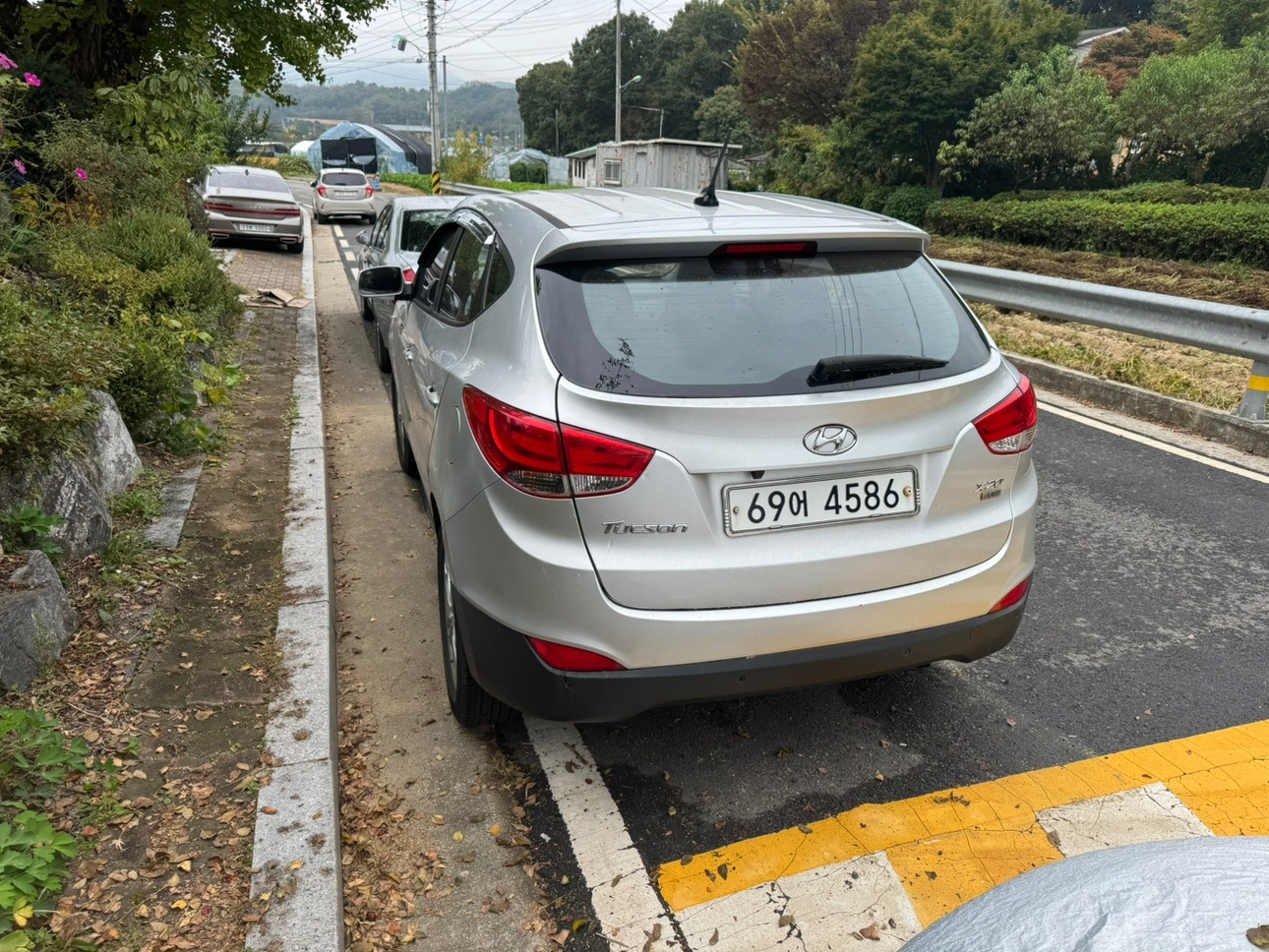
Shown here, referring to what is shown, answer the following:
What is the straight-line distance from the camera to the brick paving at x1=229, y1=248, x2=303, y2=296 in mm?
13273

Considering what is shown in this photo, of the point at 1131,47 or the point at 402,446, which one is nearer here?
the point at 402,446

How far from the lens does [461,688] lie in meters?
3.15

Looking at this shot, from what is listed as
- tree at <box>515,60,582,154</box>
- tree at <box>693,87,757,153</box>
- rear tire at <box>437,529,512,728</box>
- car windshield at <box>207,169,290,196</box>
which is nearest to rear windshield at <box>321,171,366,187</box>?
car windshield at <box>207,169,290,196</box>

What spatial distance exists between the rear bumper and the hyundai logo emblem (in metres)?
0.54

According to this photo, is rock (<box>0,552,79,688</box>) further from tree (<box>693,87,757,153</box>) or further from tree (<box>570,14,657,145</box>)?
tree (<box>570,14,657,145</box>)

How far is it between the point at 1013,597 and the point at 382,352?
678 cm

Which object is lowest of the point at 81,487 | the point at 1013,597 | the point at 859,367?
the point at 81,487

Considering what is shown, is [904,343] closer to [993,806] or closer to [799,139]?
[993,806]

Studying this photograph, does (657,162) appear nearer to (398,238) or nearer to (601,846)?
(398,238)

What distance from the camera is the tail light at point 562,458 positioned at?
2.39 meters

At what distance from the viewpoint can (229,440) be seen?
5.97m

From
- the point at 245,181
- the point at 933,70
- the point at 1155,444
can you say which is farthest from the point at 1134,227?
the point at 245,181

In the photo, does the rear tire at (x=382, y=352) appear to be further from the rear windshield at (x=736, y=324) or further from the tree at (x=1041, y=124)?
the tree at (x=1041, y=124)

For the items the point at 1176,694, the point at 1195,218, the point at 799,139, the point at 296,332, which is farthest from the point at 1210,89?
the point at 1176,694
